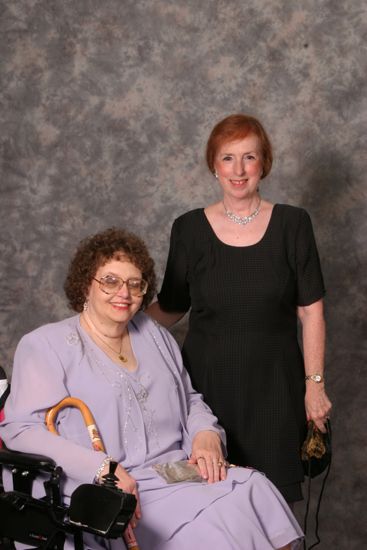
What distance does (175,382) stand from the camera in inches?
129

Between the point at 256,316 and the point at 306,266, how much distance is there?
24 cm

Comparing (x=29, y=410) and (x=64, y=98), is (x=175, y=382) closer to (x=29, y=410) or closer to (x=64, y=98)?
(x=29, y=410)

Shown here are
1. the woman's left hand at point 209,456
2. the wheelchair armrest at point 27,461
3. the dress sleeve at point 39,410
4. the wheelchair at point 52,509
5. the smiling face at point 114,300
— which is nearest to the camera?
the wheelchair at point 52,509

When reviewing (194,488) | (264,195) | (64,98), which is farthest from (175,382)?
(64,98)

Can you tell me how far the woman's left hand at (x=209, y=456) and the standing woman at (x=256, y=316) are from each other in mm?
271

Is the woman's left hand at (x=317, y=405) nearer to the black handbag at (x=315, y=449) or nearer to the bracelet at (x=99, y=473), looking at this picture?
the black handbag at (x=315, y=449)

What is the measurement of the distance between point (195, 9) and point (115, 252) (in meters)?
1.72

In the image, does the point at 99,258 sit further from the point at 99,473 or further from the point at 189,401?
the point at 99,473

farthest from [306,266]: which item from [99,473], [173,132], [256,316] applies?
[173,132]

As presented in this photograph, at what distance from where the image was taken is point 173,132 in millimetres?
4621

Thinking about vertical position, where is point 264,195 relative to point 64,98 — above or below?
below

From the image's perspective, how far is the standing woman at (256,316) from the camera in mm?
3406

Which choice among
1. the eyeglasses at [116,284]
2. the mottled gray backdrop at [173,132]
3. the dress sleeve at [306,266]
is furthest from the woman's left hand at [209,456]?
the mottled gray backdrop at [173,132]

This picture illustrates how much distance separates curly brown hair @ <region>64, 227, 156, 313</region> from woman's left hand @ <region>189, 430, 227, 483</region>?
54 cm
